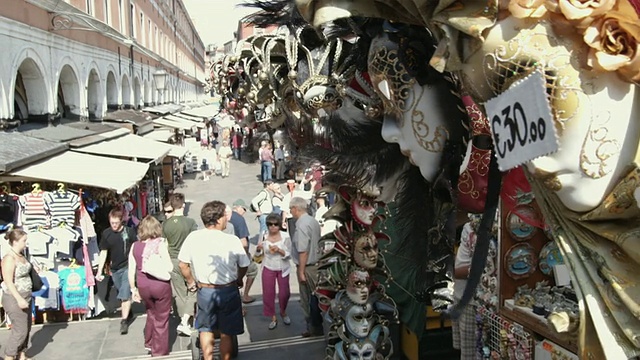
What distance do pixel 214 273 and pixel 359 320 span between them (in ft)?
5.96

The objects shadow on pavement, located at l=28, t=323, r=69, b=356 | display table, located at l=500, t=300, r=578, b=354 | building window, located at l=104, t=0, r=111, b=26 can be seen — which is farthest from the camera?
building window, located at l=104, t=0, r=111, b=26

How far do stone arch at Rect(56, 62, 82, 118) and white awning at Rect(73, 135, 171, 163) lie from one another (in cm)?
310

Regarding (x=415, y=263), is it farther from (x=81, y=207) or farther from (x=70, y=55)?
A: (x=70, y=55)

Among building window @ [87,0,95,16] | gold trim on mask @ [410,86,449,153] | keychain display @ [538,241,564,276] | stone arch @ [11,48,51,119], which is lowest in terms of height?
keychain display @ [538,241,564,276]

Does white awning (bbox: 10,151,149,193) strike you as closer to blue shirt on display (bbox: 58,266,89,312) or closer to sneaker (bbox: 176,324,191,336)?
blue shirt on display (bbox: 58,266,89,312)

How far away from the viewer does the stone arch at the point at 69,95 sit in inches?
606

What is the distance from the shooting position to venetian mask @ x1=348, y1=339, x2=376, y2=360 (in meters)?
3.86

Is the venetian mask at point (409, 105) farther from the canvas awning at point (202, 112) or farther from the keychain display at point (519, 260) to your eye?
the canvas awning at point (202, 112)

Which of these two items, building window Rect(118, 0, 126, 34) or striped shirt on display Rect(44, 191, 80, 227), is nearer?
striped shirt on display Rect(44, 191, 80, 227)

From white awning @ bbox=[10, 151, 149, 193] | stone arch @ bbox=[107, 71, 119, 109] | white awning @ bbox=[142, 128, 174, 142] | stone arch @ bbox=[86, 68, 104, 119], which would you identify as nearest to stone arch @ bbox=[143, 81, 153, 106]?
stone arch @ bbox=[107, 71, 119, 109]

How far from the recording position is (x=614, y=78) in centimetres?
163

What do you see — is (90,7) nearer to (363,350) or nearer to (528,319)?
(363,350)

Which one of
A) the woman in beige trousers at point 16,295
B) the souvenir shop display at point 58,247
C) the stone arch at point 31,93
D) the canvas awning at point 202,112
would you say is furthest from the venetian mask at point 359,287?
the canvas awning at point 202,112

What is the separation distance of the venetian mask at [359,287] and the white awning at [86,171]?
16.8 ft
